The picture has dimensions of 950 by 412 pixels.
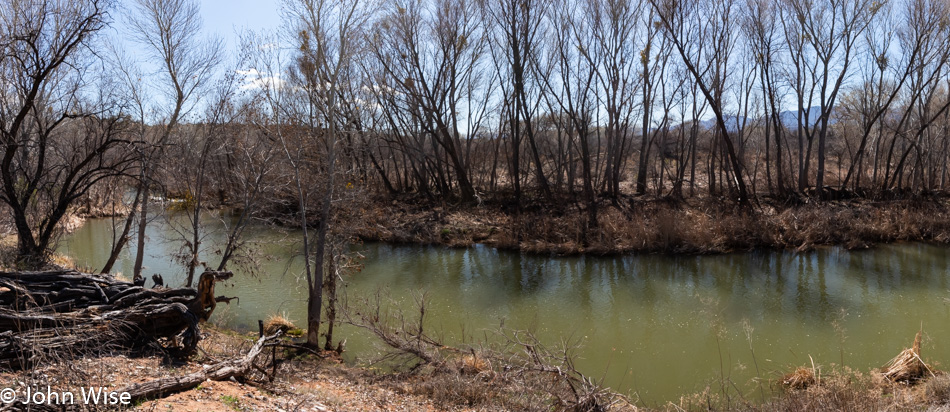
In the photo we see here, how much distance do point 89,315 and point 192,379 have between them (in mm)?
1711

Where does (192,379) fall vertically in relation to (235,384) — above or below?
above

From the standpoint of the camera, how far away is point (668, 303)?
1260 centimetres

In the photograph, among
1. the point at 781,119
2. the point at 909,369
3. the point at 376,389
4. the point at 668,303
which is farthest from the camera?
the point at 781,119

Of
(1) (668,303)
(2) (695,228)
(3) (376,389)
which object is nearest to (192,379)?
(3) (376,389)

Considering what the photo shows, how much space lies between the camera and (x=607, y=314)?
12.1 m

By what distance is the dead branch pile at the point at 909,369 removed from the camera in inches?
300

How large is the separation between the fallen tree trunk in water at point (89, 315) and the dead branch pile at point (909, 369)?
363 inches

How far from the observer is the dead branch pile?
7.63m

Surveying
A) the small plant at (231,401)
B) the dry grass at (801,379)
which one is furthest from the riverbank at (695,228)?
the small plant at (231,401)

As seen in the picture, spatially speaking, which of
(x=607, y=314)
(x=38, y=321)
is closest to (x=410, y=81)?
(x=607, y=314)

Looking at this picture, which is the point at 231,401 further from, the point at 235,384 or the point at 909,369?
the point at 909,369

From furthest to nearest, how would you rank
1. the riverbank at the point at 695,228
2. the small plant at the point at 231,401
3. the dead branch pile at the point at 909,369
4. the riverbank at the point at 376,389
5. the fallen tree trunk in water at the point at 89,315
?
the riverbank at the point at 695,228 → the dead branch pile at the point at 909,369 → the fallen tree trunk in water at the point at 89,315 → the small plant at the point at 231,401 → the riverbank at the point at 376,389

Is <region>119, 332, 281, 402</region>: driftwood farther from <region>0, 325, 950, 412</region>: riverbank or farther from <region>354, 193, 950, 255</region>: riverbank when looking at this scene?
<region>354, 193, 950, 255</region>: riverbank

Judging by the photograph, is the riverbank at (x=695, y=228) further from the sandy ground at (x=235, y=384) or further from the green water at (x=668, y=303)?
the sandy ground at (x=235, y=384)
